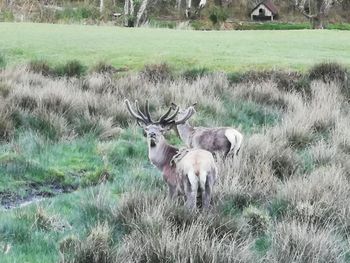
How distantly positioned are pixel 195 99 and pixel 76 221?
668 centimetres

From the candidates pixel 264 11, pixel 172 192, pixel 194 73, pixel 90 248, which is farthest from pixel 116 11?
pixel 90 248

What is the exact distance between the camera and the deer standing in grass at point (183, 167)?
20.2 feet

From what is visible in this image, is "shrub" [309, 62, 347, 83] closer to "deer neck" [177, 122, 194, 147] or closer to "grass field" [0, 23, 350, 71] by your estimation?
"grass field" [0, 23, 350, 71]

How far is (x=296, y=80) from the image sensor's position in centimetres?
1513

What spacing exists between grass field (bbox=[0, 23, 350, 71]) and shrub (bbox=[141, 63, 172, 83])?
37 cm

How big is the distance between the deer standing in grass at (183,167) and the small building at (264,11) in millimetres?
44263

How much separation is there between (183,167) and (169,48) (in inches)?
478

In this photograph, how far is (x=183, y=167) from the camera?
20.7ft

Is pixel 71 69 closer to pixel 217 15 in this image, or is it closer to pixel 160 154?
pixel 160 154

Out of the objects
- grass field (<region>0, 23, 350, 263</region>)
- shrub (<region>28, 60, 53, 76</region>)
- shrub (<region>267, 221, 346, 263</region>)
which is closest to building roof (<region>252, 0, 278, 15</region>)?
grass field (<region>0, 23, 350, 263</region>)

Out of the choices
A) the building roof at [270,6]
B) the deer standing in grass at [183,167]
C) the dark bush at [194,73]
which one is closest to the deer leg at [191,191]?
the deer standing in grass at [183,167]

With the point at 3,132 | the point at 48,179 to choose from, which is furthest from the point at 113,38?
the point at 48,179

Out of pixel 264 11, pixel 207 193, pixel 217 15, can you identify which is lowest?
pixel 207 193

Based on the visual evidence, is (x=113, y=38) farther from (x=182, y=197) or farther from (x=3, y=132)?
(x=182, y=197)
